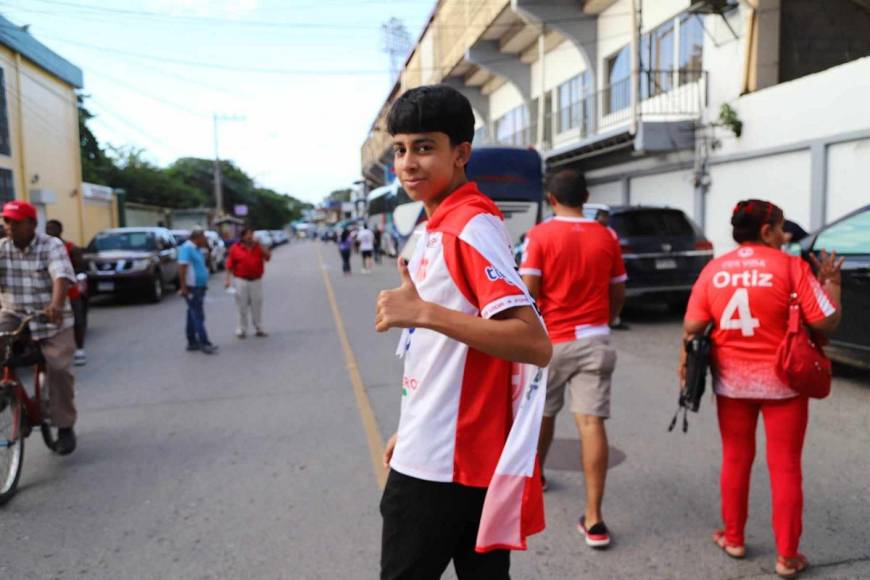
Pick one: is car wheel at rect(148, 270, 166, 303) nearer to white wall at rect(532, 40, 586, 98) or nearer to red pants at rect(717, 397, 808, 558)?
white wall at rect(532, 40, 586, 98)

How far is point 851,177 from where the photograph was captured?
471 inches

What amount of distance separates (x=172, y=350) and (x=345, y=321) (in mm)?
3254

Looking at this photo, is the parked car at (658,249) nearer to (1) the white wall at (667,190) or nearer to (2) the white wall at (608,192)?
(1) the white wall at (667,190)

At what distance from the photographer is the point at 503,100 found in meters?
32.2

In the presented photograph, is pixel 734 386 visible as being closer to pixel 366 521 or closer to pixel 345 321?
pixel 366 521

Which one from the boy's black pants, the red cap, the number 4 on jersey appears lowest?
the boy's black pants

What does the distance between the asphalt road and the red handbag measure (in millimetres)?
884

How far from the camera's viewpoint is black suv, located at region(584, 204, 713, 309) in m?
10.9

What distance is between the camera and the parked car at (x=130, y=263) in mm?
15547

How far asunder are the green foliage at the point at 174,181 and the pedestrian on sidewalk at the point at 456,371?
856 centimetres

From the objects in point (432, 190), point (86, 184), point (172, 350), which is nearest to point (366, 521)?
point (432, 190)

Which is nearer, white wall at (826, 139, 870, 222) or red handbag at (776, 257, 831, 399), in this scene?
red handbag at (776, 257, 831, 399)

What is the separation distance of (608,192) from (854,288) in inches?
632

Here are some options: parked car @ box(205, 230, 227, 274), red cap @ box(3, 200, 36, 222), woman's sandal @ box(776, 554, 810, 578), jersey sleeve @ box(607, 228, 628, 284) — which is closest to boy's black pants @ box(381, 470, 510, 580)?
woman's sandal @ box(776, 554, 810, 578)
